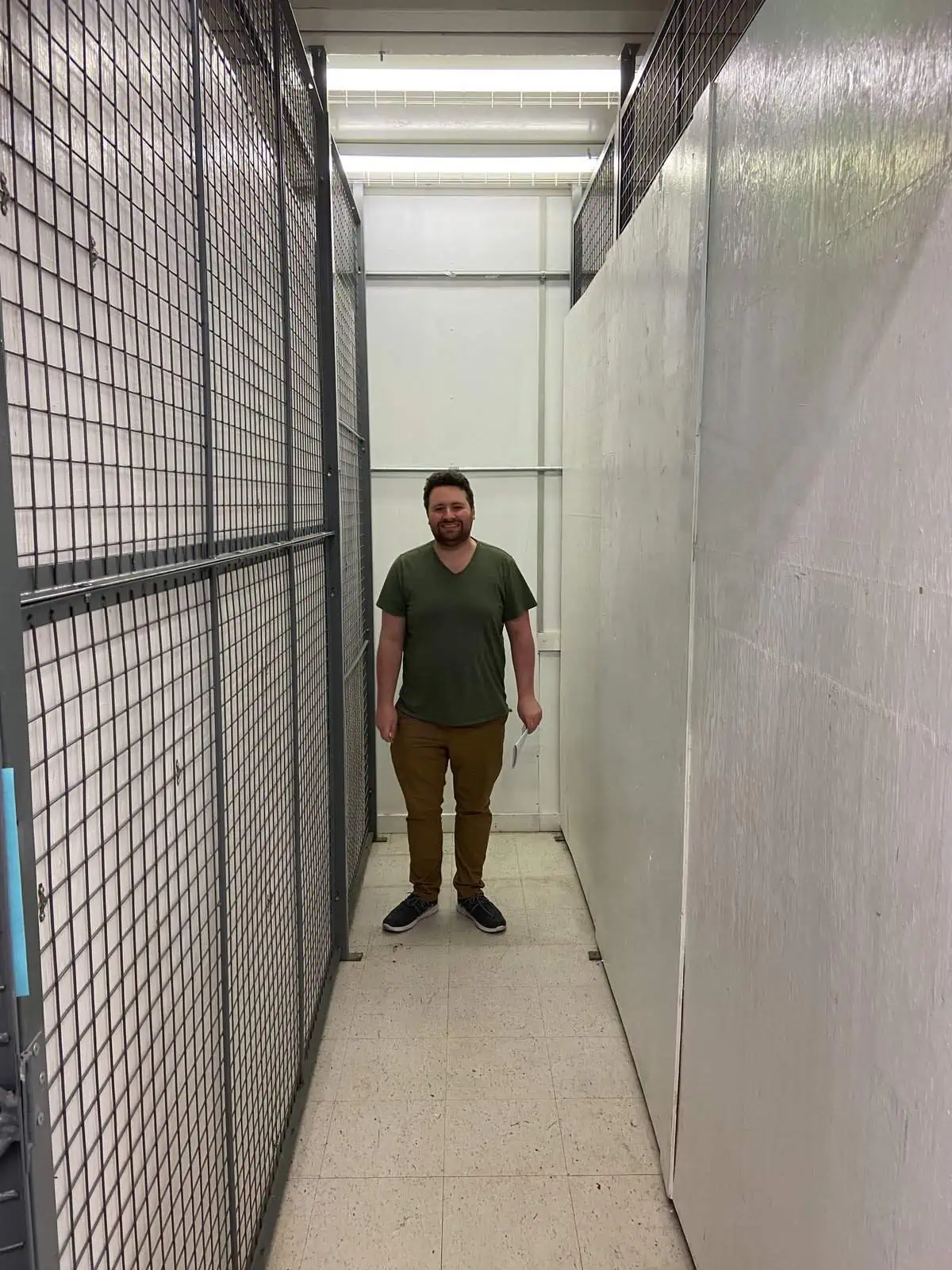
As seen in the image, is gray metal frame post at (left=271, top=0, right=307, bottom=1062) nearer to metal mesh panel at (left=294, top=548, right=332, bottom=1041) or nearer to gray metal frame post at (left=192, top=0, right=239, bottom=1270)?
metal mesh panel at (left=294, top=548, right=332, bottom=1041)

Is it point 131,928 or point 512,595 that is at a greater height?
point 512,595

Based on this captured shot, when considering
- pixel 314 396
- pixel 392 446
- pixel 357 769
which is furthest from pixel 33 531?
pixel 392 446

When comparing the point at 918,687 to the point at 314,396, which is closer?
the point at 918,687

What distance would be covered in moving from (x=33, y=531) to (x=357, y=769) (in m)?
2.77

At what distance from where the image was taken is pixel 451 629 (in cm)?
295

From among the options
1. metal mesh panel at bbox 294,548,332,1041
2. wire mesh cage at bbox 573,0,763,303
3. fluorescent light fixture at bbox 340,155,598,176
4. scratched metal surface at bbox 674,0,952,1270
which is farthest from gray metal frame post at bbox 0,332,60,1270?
fluorescent light fixture at bbox 340,155,598,176

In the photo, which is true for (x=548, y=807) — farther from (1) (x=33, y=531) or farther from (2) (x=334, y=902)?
(1) (x=33, y=531)

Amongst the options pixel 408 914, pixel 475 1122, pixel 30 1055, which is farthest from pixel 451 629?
pixel 30 1055

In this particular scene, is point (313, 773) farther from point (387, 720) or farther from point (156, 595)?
point (156, 595)

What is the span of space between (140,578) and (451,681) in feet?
6.59

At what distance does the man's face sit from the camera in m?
2.86

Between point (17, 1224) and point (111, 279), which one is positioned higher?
point (111, 279)

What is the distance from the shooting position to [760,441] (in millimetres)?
1295

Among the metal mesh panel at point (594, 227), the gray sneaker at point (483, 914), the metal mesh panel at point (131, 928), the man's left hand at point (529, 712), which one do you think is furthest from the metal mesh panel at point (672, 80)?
the gray sneaker at point (483, 914)
